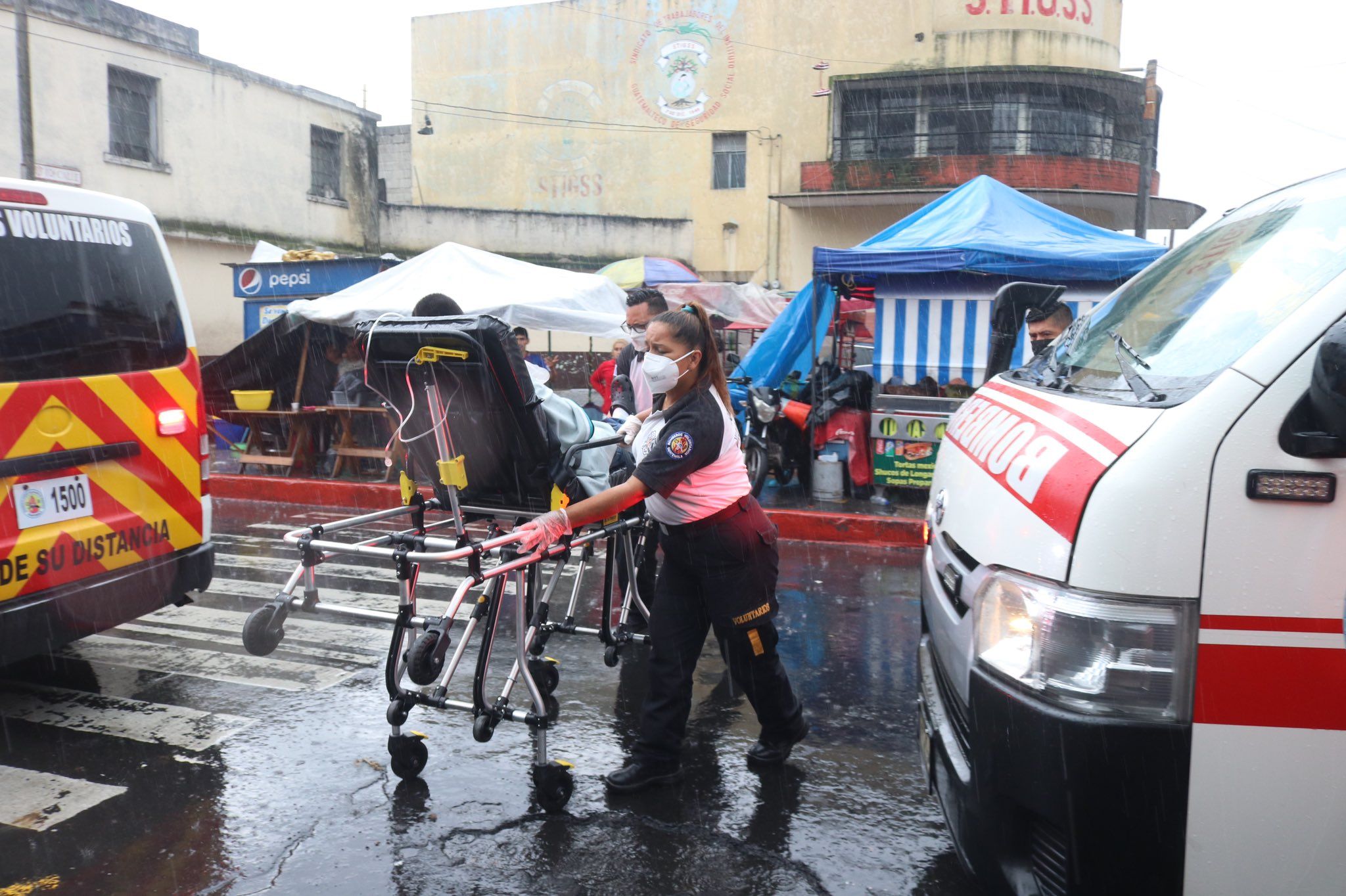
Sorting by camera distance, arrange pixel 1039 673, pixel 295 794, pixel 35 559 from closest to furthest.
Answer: pixel 1039 673 → pixel 295 794 → pixel 35 559

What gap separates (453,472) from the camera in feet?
12.5

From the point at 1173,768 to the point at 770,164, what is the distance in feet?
90.2

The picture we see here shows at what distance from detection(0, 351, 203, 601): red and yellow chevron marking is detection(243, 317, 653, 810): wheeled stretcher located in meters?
0.81

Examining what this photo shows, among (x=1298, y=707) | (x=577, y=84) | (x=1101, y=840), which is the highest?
(x=577, y=84)

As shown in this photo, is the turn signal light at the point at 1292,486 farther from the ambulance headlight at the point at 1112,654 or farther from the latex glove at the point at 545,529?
the latex glove at the point at 545,529

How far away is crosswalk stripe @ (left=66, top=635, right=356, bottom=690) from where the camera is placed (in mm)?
4805

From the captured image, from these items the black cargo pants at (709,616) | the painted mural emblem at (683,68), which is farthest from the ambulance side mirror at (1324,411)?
the painted mural emblem at (683,68)

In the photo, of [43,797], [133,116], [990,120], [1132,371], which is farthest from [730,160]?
[1132,371]

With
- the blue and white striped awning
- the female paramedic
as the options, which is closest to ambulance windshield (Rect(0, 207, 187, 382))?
the female paramedic

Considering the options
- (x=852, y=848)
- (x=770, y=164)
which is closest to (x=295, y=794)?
(x=852, y=848)

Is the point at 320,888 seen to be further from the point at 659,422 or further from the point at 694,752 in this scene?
the point at 659,422

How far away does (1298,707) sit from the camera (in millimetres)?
1917

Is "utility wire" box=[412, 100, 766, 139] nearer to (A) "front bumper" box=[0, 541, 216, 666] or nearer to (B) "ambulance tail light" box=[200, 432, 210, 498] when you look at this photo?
(B) "ambulance tail light" box=[200, 432, 210, 498]

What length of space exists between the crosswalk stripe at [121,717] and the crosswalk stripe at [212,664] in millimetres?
390
